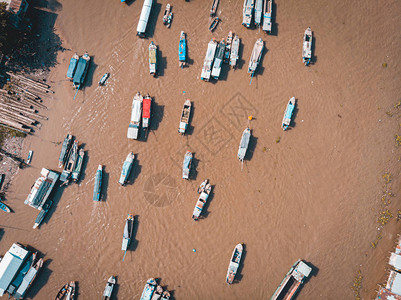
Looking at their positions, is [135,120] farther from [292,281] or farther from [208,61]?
[292,281]

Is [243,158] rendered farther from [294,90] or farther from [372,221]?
[372,221]

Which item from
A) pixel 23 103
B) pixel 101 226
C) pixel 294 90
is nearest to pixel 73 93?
pixel 23 103

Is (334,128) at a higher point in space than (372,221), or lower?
higher

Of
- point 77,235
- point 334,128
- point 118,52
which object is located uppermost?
point 118,52

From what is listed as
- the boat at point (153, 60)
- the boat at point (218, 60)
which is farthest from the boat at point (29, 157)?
the boat at point (218, 60)

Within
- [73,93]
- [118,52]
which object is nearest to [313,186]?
[118,52]

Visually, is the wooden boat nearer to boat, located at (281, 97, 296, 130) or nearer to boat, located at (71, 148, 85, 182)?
boat, located at (281, 97, 296, 130)

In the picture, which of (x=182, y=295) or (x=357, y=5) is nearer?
(x=182, y=295)
